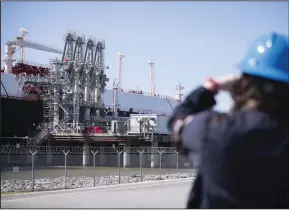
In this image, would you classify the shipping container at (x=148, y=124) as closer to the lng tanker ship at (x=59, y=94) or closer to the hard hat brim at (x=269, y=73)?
the lng tanker ship at (x=59, y=94)

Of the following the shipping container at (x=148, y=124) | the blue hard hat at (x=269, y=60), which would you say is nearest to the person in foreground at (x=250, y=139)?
the blue hard hat at (x=269, y=60)

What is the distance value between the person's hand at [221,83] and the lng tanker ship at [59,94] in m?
44.7

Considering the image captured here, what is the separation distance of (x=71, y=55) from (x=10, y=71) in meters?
11.0

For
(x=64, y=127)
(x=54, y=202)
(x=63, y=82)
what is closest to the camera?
(x=54, y=202)

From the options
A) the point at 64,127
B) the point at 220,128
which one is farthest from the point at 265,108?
the point at 64,127

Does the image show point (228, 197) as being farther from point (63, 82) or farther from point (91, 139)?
point (63, 82)

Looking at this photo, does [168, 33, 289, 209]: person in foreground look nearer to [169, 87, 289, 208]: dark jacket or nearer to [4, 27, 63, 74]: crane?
[169, 87, 289, 208]: dark jacket

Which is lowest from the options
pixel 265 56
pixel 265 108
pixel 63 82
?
pixel 265 108

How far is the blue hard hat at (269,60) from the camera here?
180cm

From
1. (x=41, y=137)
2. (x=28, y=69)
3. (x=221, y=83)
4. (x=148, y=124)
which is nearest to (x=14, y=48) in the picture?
(x=28, y=69)

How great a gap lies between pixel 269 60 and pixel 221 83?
0.93 feet

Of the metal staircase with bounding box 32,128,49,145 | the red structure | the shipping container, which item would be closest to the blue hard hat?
the shipping container

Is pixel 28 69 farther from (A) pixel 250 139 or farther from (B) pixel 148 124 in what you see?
(A) pixel 250 139

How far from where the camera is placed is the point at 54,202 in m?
13.1
